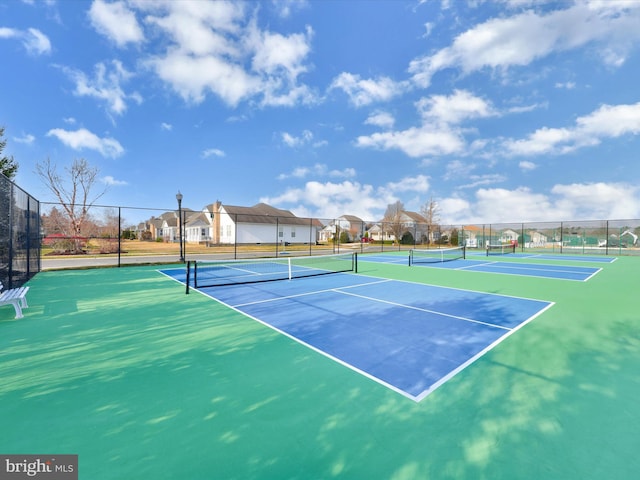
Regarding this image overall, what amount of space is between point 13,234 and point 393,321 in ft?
33.6

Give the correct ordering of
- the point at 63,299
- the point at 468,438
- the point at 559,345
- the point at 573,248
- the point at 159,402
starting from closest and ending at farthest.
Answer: the point at 468,438 < the point at 159,402 < the point at 559,345 < the point at 63,299 < the point at 573,248

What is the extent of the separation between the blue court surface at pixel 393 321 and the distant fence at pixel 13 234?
482 cm

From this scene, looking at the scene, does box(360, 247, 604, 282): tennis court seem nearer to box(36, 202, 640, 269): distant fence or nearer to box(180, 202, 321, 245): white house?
box(36, 202, 640, 269): distant fence

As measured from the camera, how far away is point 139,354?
157 inches

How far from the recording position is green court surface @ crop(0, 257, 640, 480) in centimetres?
208

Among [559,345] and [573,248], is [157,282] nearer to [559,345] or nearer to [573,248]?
[559,345]

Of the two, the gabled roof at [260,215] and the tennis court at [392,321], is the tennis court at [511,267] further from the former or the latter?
the gabled roof at [260,215]

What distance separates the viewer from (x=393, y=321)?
5438 millimetres

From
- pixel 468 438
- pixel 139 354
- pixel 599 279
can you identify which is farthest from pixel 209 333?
pixel 599 279

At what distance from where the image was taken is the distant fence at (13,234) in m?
7.38

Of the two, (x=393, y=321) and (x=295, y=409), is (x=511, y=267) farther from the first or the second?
(x=295, y=409)

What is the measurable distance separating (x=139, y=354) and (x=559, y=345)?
6120 millimetres

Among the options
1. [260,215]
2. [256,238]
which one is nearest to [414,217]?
[256,238]

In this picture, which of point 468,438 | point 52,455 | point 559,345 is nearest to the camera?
point 52,455
